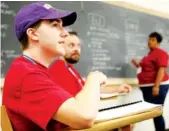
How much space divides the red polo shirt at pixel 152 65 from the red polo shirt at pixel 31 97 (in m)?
2.68

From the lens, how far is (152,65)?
3.55 m

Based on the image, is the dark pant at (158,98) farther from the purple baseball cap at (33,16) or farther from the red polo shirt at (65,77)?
the purple baseball cap at (33,16)

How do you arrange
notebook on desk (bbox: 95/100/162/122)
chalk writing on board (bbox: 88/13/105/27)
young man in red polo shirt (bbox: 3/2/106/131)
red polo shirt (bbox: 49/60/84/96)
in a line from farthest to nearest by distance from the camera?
1. chalk writing on board (bbox: 88/13/105/27)
2. red polo shirt (bbox: 49/60/84/96)
3. notebook on desk (bbox: 95/100/162/122)
4. young man in red polo shirt (bbox: 3/2/106/131)

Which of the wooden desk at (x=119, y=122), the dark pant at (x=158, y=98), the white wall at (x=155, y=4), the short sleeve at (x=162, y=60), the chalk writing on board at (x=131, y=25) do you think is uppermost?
the white wall at (x=155, y=4)

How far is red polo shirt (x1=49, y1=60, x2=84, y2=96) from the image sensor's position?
178 cm

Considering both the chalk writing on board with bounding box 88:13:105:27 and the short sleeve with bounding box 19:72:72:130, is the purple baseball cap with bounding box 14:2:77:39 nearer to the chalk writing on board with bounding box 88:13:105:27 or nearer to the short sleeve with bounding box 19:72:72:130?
the short sleeve with bounding box 19:72:72:130

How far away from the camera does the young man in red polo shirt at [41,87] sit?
2.86ft

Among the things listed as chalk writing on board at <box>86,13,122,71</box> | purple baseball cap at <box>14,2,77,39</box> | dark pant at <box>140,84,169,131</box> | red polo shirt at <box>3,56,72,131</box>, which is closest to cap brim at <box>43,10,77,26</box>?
purple baseball cap at <box>14,2,77,39</box>

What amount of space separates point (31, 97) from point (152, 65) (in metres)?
2.85

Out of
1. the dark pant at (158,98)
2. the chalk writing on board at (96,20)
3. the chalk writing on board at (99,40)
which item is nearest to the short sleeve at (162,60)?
the dark pant at (158,98)

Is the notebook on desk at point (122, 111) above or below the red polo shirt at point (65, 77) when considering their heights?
below

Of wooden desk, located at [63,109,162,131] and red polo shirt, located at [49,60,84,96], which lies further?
red polo shirt, located at [49,60,84,96]

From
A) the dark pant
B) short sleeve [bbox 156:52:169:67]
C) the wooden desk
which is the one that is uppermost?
short sleeve [bbox 156:52:169:67]

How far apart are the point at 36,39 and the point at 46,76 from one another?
161mm
